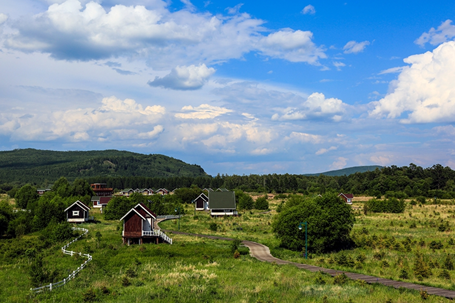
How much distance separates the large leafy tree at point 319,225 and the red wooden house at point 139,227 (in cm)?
1617

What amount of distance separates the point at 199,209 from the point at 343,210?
202 feet

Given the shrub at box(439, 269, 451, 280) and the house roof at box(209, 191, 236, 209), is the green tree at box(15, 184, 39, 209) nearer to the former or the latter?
the house roof at box(209, 191, 236, 209)

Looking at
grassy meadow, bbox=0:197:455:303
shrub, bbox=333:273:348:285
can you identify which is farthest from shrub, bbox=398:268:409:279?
shrub, bbox=333:273:348:285

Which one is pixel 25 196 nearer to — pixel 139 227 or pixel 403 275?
pixel 139 227

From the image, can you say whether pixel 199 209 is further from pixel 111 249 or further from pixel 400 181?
pixel 400 181

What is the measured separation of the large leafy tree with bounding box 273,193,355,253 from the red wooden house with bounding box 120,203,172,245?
53.1ft

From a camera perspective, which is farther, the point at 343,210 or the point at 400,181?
the point at 400,181

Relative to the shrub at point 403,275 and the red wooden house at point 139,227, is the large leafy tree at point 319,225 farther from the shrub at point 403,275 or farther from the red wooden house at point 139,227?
the red wooden house at point 139,227

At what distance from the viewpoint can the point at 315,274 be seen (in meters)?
32.5

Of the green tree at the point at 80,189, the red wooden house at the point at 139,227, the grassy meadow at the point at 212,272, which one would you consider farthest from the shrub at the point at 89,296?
the green tree at the point at 80,189

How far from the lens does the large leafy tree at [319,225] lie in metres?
46.5

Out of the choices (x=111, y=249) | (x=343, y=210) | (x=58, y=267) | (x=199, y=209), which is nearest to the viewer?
(x=58, y=267)

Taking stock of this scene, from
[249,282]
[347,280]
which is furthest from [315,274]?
[249,282]

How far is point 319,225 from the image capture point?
4641 cm
